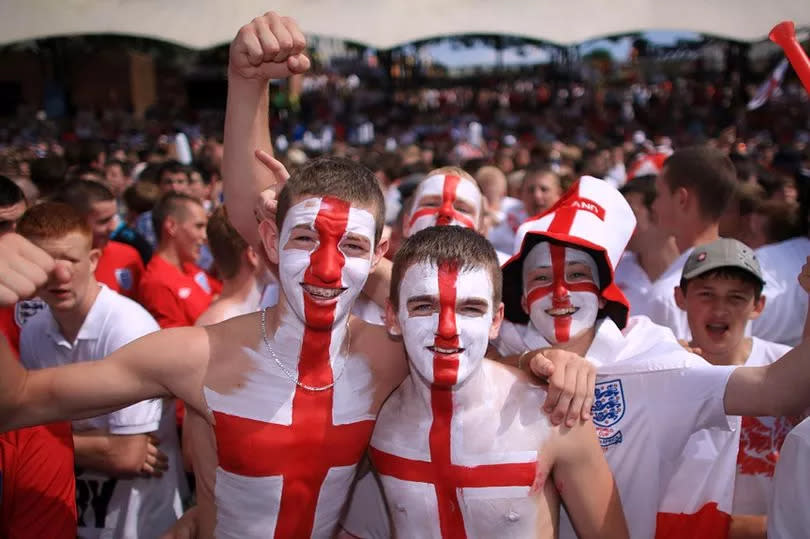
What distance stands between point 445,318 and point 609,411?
696 mm

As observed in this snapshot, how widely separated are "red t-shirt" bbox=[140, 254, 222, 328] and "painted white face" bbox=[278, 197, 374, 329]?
2089 millimetres

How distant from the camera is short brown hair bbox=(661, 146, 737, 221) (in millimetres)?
3904

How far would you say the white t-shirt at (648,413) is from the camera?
2213 mm

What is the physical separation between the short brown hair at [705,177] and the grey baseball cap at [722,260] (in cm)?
105

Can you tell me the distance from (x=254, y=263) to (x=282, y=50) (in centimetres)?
168


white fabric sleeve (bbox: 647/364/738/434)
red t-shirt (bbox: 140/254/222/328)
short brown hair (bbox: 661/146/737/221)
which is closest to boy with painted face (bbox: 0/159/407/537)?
white fabric sleeve (bbox: 647/364/738/434)

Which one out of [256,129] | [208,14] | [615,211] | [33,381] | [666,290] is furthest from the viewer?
[208,14]

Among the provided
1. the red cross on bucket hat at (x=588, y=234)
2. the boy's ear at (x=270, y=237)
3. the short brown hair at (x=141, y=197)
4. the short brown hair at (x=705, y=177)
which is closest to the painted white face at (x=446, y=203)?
the red cross on bucket hat at (x=588, y=234)

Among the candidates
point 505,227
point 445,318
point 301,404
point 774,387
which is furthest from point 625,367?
point 505,227

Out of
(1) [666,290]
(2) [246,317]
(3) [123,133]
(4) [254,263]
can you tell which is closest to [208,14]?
(4) [254,263]

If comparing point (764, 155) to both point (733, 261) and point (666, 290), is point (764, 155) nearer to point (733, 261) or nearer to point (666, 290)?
point (666, 290)

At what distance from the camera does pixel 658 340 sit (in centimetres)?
246

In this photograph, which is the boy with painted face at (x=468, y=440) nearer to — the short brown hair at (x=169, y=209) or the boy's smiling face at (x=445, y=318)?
the boy's smiling face at (x=445, y=318)

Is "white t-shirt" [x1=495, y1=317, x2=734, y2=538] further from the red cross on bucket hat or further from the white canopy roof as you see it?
the white canopy roof
